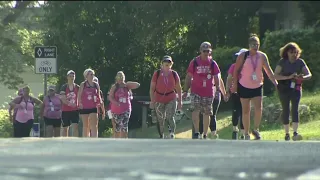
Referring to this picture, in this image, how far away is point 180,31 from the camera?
367 centimetres

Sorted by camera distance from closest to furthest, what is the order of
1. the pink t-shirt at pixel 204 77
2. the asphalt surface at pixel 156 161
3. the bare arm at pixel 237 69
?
the asphalt surface at pixel 156 161, the bare arm at pixel 237 69, the pink t-shirt at pixel 204 77

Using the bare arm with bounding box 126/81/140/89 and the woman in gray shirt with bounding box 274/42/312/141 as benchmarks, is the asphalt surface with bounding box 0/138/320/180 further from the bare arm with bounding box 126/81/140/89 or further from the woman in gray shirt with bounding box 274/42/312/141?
the bare arm with bounding box 126/81/140/89

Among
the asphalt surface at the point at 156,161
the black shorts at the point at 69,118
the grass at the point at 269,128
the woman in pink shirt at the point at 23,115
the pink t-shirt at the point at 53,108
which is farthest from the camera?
the woman in pink shirt at the point at 23,115

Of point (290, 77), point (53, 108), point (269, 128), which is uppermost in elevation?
point (290, 77)

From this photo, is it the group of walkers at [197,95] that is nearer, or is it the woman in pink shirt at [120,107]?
the group of walkers at [197,95]

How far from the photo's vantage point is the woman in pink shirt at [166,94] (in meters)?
12.4

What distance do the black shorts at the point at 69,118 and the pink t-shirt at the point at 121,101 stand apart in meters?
1.98

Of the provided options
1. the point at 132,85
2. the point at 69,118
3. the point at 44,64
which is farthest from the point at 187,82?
the point at 44,64

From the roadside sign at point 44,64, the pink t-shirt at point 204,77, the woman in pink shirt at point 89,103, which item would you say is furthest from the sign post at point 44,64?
the pink t-shirt at point 204,77

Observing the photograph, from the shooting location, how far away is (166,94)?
12.5 m

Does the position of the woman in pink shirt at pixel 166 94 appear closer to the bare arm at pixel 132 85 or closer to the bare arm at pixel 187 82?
the bare arm at pixel 187 82

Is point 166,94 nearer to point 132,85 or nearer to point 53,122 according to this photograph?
point 132,85

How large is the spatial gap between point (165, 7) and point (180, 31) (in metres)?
0.63

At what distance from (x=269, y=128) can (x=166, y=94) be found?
15.7 ft
